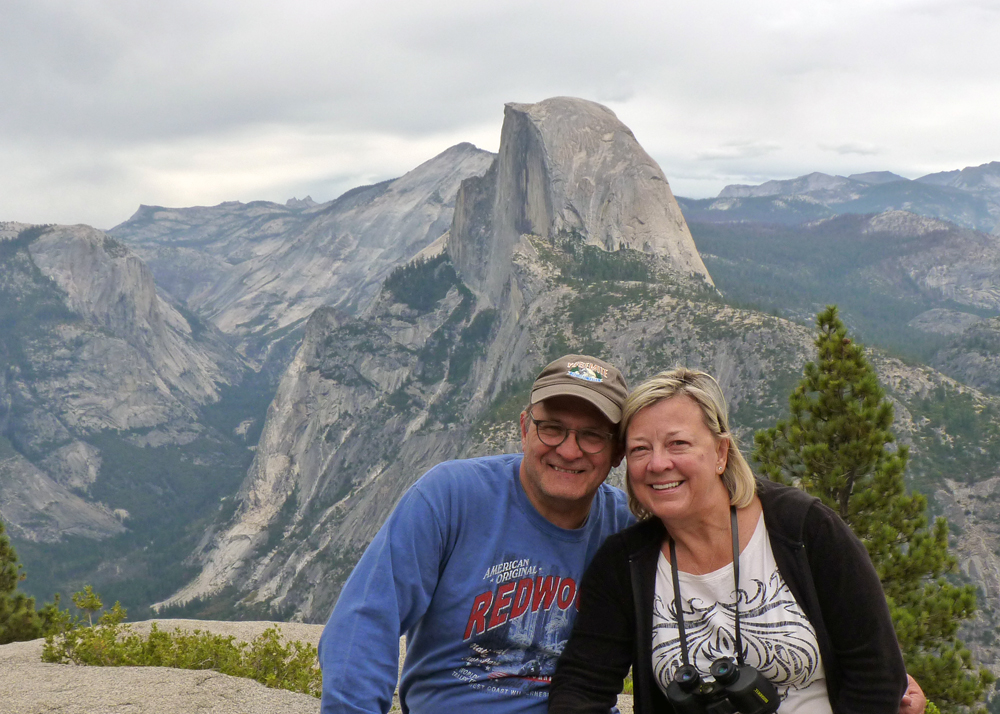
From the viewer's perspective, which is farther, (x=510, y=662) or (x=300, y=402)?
(x=300, y=402)

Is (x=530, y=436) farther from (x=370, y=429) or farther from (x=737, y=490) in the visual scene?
(x=370, y=429)

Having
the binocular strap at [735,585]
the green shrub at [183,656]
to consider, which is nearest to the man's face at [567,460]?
the binocular strap at [735,585]

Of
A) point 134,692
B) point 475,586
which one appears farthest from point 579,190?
point 475,586

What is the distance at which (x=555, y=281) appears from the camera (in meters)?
123

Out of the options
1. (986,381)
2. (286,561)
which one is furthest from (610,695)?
(286,561)

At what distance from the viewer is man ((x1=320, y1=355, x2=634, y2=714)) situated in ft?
15.9

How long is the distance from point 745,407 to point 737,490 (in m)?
79.0

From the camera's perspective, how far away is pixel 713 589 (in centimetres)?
452

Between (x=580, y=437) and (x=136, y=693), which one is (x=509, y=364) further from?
(x=580, y=437)

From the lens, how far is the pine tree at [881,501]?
1359cm

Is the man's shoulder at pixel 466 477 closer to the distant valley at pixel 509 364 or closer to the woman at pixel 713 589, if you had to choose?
the woman at pixel 713 589

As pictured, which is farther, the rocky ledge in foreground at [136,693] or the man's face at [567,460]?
the rocky ledge in foreground at [136,693]

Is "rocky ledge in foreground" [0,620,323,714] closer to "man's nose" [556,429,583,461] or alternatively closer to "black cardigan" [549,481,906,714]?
"black cardigan" [549,481,906,714]

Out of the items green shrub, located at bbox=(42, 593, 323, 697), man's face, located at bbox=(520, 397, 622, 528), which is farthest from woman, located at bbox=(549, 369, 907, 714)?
green shrub, located at bbox=(42, 593, 323, 697)
